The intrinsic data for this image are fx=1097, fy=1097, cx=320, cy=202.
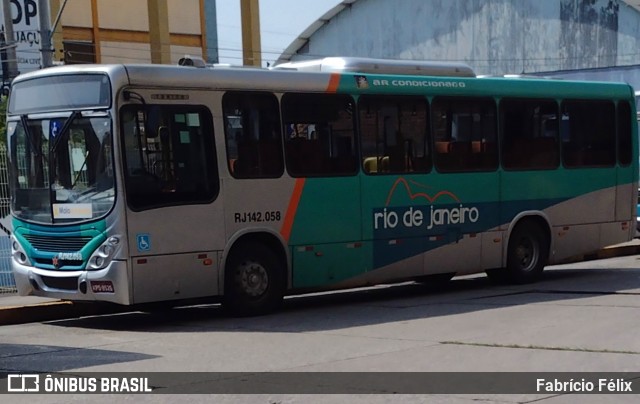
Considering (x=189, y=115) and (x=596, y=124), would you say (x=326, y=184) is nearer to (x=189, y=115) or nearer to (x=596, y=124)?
(x=189, y=115)

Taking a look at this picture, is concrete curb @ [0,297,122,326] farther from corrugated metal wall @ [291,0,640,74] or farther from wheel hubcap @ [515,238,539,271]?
corrugated metal wall @ [291,0,640,74]

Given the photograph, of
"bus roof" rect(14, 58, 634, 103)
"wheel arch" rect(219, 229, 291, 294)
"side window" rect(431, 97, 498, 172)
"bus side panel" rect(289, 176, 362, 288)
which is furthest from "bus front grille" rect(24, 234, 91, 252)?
"side window" rect(431, 97, 498, 172)

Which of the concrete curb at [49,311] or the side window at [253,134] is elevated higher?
the side window at [253,134]

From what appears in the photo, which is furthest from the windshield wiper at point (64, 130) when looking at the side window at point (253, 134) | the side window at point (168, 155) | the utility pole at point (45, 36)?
the utility pole at point (45, 36)

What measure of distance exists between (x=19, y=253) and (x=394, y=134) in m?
5.63

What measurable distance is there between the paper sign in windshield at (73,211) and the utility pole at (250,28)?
24798mm

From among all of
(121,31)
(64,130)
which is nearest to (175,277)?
(64,130)

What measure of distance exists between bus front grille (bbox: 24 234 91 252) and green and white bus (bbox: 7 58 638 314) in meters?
0.02

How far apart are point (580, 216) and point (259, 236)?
6.76 meters

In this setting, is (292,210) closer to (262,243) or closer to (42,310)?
(262,243)

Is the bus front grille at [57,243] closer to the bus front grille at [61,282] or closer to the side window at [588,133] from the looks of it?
the bus front grille at [61,282]

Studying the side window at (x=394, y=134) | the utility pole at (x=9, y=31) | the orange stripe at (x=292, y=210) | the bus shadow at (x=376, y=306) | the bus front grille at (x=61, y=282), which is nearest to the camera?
the bus front grille at (x=61, y=282)

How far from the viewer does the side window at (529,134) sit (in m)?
17.8

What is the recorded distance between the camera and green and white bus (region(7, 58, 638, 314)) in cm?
1352
